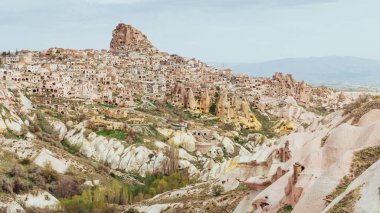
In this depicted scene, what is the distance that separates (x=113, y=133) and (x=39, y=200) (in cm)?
3281

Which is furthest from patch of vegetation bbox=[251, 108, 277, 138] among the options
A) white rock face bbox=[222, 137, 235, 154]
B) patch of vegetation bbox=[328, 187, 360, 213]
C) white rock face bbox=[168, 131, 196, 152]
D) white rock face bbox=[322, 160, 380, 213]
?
patch of vegetation bbox=[328, 187, 360, 213]

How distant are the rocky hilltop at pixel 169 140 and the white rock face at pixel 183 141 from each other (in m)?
0.25

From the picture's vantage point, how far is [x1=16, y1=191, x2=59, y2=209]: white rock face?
61875mm

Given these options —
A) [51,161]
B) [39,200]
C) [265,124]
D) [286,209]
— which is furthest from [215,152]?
[286,209]

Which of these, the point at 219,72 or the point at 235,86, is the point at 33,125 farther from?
the point at 219,72

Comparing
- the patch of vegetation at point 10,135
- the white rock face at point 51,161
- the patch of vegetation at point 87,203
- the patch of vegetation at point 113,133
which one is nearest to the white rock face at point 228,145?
the patch of vegetation at point 113,133

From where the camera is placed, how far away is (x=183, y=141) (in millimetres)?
97375

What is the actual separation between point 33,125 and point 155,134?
21.5 meters

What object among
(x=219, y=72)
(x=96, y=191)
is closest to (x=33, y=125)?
(x=96, y=191)

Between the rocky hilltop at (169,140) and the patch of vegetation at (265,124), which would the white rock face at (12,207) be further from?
the patch of vegetation at (265,124)

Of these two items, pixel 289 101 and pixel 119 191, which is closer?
pixel 119 191

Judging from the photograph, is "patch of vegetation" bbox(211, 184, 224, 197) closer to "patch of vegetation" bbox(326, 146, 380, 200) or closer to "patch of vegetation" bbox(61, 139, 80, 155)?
"patch of vegetation" bbox(326, 146, 380, 200)

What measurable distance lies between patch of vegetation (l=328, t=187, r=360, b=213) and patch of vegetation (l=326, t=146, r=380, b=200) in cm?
309

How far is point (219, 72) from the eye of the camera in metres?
197
